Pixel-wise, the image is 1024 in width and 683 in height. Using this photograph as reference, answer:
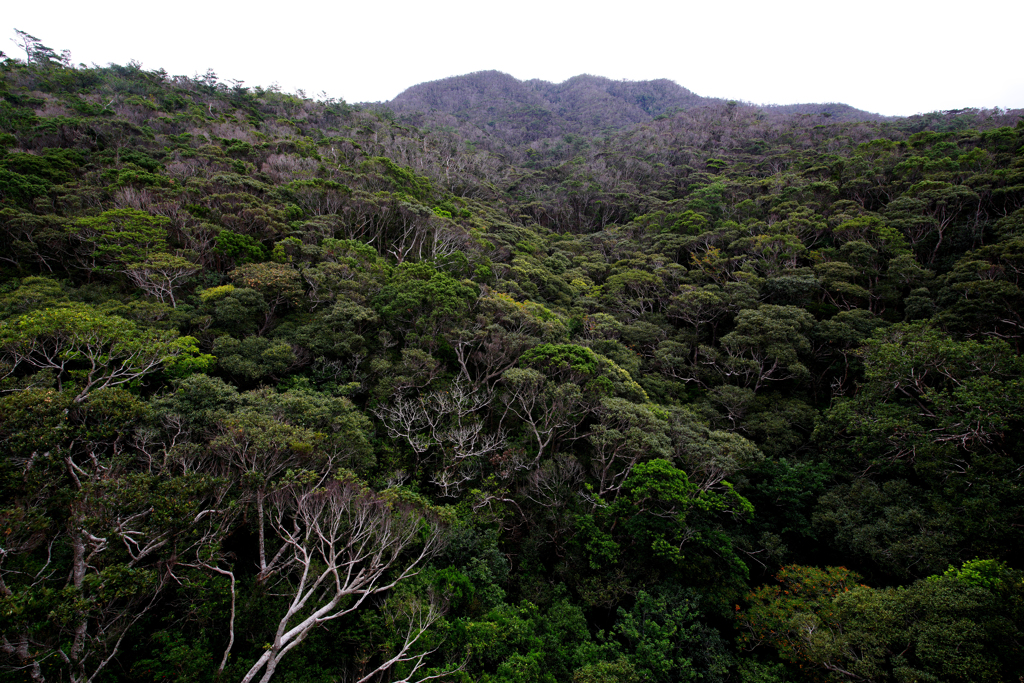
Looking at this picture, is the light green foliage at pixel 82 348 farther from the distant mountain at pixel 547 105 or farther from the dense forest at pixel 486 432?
the distant mountain at pixel 547 105

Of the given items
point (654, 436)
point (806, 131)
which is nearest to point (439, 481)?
point (654, 436)

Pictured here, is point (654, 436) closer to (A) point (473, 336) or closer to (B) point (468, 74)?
(A) point (473, 336)

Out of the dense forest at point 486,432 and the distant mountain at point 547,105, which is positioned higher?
the distant mountain at point 547,105

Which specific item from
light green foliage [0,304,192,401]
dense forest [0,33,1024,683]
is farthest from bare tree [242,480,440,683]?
light green foliage [0,304,192,401]

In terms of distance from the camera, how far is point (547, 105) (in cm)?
10150

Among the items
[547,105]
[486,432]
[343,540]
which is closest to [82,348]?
[343,540]

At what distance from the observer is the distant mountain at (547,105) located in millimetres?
81188

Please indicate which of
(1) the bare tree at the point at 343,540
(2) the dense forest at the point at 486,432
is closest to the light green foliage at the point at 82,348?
(2) the dense forest at the point at 486,432

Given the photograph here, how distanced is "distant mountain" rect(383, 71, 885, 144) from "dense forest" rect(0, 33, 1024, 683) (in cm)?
6143

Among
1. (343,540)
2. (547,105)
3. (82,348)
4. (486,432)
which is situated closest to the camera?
(343,540)

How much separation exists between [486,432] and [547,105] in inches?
4335

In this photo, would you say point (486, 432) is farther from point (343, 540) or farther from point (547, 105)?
point (547, 105)

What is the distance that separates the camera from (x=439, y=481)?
1272 cm

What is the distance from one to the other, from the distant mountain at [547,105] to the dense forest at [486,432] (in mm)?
61435
